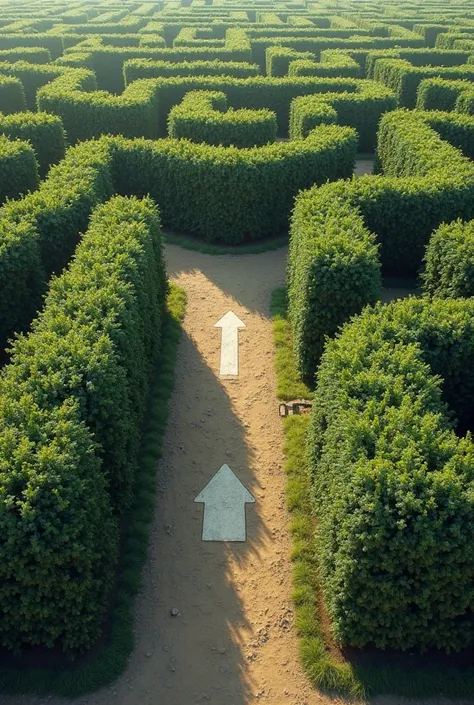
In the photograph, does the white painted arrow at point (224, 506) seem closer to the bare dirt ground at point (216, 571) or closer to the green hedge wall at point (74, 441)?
the bare dirt ground at point (216, 571)

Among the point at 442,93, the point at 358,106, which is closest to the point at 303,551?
the point at 358,106

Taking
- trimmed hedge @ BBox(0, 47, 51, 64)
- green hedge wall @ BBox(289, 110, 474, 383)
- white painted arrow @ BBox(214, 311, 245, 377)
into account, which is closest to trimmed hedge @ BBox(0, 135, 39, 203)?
white painted arrow @ BBox(214, 311, 245, 377)

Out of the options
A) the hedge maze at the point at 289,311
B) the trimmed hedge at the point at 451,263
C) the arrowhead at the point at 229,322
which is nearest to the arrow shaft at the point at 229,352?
the arrowhead at the point at 229,322

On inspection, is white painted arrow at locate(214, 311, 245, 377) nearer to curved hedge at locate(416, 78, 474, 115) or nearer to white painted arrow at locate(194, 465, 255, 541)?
white painted arrow at locate(194, 465, 255, 541)

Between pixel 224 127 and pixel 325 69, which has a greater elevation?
pixel 325 69

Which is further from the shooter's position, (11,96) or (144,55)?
(144,55)

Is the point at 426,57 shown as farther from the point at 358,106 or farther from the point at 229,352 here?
the point at 229,352
